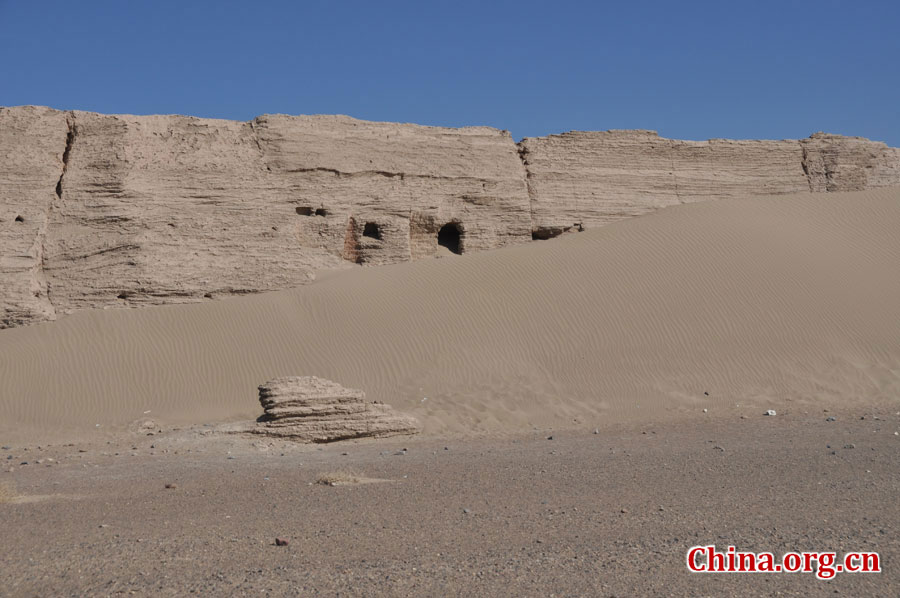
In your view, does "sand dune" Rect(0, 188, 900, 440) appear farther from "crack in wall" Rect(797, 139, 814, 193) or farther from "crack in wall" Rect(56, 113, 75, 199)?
"crack in wall" Rect(797, 139, 814, 193)

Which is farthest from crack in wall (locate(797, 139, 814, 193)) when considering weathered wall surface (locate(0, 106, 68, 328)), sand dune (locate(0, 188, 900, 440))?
weathered wall surface (locate(0, 106, 68, 328))

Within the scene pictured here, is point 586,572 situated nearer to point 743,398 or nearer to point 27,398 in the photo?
point 743,398

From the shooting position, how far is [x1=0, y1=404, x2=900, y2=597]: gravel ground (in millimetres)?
5164

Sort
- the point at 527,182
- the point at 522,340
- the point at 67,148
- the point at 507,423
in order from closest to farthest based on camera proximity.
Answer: the point at 507,423
the point at 522,340
the point at 67,148
the point at 527,182

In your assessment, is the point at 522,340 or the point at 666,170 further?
the point at 666,170

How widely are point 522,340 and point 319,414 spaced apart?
5567mm

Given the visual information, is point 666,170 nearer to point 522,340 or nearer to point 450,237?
point 450,237

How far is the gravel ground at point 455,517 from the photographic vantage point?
5164 mm

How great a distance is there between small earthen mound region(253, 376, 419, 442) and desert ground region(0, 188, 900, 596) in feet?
0.78

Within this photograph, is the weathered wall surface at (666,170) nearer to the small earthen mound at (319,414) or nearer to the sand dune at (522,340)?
the sand dune at (522,340)

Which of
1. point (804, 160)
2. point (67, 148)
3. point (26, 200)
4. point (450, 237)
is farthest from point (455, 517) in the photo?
point (804, 160)

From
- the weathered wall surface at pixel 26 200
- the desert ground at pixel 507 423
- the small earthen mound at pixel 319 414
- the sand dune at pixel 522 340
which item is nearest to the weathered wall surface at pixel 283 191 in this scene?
the weathered wall surface at pixel 26 200

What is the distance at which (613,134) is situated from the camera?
23062 millimetres

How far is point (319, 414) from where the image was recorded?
39.1ft
